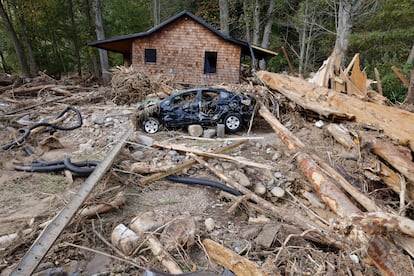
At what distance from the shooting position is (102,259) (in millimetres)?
3312

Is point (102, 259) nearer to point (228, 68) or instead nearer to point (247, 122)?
point (247, 122)

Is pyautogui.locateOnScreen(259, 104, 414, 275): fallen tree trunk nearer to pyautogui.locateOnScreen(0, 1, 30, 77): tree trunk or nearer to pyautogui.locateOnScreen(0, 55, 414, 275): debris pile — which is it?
pyautogui.locateOnScreen(0, 55, 414, 275): debris pile

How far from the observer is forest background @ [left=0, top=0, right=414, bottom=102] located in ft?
59.3

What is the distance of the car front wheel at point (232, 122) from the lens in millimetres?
8586

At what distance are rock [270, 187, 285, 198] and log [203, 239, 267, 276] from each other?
2.19 meters

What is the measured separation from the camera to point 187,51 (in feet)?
53.4

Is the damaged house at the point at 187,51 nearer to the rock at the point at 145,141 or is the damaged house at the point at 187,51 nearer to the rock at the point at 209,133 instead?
the rock at the point at 209,133

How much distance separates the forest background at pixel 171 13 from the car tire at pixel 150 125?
1367 cm

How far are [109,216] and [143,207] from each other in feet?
1.95

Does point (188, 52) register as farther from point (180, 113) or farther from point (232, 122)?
point (232, 122)

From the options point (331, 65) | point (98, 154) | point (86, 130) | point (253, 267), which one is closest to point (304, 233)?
point (253, 267)

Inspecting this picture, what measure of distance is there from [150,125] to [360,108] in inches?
249

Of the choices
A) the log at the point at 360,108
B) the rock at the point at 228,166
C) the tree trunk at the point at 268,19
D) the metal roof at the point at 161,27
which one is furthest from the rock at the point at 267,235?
the tree trunk at the point at 268,19

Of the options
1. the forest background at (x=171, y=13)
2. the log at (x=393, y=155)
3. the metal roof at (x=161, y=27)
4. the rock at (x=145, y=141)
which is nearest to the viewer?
the log at (x=393, y=155)
